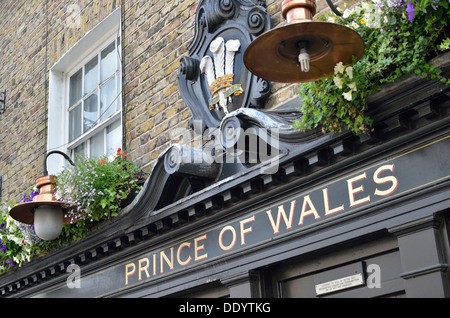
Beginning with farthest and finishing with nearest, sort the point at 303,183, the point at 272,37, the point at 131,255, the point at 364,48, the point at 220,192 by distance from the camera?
the point at 131,255 → the point at 220,192 → the point at 303,183 → the point at 364,48 → the point at 272,37

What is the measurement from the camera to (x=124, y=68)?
26.8 ft

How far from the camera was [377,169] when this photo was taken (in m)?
4.81

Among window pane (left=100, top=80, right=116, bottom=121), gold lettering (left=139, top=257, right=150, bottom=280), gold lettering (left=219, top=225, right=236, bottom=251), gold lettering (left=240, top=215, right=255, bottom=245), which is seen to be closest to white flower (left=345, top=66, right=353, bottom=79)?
gold lettering (left=240, top=215, right=255, bottom=245)

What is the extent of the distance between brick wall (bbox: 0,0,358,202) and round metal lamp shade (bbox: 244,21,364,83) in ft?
4.05

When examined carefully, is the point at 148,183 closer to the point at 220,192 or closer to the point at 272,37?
the point at 220,192

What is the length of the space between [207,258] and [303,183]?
1.28 metres

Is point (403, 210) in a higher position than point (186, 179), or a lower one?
lower

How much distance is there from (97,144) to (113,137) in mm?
433

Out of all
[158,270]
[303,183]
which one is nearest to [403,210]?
[303,183]

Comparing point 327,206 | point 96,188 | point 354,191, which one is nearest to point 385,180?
point 354,191

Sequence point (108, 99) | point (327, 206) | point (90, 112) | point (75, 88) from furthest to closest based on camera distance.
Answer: point (75, 88), point (90, 112), point (108, 99), point (327, 206)

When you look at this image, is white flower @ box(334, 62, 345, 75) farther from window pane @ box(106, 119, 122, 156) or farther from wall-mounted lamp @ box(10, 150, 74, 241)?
window pane @ box(106, 119, 122, 156)

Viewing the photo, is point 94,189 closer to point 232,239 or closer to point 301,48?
point 232,239

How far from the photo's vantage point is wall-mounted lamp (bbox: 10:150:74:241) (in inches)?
273
